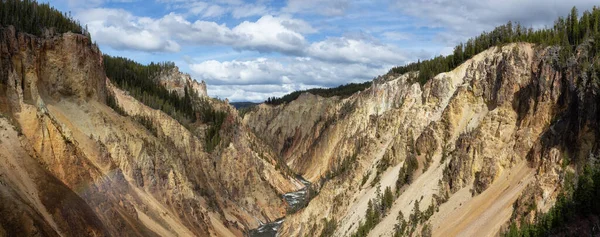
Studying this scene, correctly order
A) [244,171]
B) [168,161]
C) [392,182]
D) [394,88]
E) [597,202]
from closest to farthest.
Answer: [597,202], [392,182], [168,161], [244,171], [394,88]

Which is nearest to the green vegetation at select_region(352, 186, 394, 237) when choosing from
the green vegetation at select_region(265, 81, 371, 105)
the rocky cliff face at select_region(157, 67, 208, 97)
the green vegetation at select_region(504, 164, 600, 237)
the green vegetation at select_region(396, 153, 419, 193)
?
the green vegetation at select_region(396, 153, 419, 193)

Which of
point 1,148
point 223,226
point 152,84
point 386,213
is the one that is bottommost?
point 223,226

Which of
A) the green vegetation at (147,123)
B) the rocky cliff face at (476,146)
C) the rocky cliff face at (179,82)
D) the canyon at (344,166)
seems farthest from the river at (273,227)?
the rocky cliff face at (179,82)

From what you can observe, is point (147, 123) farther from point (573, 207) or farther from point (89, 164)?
point (573, 207)

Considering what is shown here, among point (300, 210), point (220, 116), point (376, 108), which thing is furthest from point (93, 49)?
point (376, 108)

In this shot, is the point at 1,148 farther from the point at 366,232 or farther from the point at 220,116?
the point at 220,116

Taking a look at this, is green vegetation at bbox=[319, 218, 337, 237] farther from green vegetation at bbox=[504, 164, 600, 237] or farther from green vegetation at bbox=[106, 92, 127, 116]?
green vegetation at bbox=[504, 164, 600, 237]
